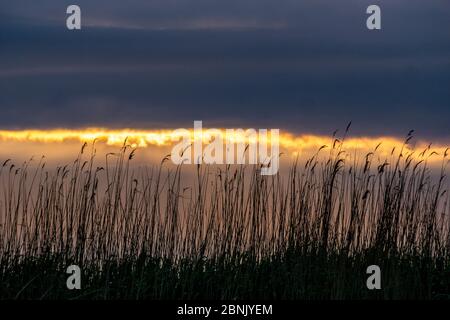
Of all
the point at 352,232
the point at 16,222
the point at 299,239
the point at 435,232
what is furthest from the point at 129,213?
the point at 435,232

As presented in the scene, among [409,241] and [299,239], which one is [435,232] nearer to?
[409,241]

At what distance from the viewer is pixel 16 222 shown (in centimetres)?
645

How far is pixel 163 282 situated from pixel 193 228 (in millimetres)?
592

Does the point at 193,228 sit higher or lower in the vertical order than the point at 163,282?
higher

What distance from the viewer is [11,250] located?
634 cm

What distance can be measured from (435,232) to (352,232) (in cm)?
99

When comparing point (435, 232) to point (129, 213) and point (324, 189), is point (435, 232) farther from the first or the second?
point (129, 213)
